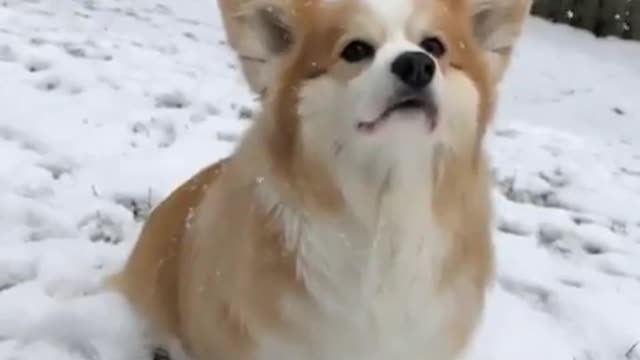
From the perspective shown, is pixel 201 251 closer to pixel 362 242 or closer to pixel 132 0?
pixel 362 242

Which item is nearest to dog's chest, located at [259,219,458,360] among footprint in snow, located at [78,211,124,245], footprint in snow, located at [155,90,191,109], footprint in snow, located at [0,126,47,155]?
footprint in snow, located at [78,211,124,245]

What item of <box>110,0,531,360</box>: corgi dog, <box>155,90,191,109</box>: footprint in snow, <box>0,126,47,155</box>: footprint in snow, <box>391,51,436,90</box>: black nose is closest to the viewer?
<box>391,51,436,90</box>: black nose

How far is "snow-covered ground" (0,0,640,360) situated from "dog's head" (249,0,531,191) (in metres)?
0.96

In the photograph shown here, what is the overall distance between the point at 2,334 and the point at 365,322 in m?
1.09

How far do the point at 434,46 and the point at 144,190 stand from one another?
5.84 ft

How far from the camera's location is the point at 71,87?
5.32 meters

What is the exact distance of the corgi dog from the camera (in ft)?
8.55

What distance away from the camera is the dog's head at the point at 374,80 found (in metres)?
2.54

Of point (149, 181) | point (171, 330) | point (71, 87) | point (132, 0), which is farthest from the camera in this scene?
point (132, 0)

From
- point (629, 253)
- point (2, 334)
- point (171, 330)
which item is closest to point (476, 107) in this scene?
point (171, 330)

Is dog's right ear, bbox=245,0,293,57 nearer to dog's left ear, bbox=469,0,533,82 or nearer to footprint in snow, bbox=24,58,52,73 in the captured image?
dog's left ear, bbox=469,0,533,82

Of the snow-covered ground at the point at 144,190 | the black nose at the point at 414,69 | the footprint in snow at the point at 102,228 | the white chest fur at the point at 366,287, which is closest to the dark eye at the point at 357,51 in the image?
the black nose at the point at 414,69

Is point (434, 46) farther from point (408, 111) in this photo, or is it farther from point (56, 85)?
point (56, 85)

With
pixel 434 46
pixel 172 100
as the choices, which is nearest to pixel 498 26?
pixel 434 46
